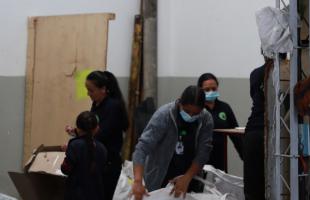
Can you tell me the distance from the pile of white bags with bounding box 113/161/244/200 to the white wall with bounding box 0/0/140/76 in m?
1.64

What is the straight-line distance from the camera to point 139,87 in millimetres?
6535

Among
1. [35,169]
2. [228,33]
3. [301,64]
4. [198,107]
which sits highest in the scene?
[228,33]

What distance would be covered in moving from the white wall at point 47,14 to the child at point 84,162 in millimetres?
2116

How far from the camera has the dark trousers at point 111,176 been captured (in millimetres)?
4094

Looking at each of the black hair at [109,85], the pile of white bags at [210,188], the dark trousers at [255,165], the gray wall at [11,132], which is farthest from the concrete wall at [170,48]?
the dark trousers at [255,165]

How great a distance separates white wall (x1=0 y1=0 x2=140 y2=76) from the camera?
5.73m

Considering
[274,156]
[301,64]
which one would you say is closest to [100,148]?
[274,156]

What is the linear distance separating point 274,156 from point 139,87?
3293 millimetres

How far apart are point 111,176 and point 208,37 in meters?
2.82

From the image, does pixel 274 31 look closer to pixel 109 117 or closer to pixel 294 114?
pixel 294 114

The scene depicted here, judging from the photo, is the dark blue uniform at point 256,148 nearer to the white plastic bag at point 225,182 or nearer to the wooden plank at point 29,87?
the white plastic bag at point 225,182

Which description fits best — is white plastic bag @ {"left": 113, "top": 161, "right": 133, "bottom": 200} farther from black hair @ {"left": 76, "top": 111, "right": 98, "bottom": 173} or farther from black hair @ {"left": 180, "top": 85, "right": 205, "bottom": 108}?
black hair @ {"left": 180, "top": 85, "right": 205, "bottom": 108}

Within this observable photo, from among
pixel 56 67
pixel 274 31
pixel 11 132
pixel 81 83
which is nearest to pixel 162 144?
pixel 274 31

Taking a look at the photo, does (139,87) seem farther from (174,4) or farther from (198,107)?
(198,107)
